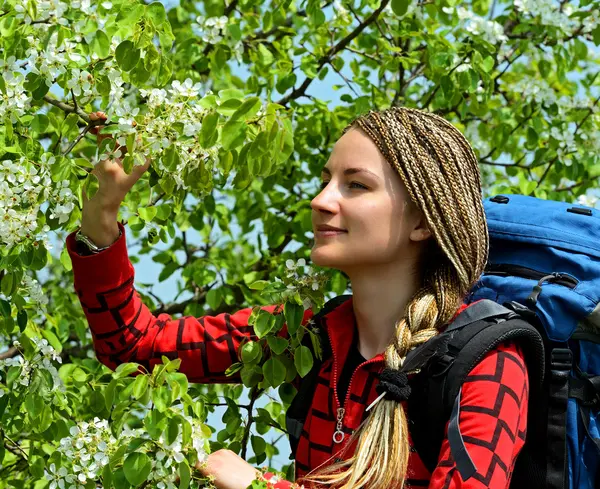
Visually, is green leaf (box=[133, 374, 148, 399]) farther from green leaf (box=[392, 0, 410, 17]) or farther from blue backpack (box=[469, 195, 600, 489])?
green leaf (box=[392, 0, 410, 17])

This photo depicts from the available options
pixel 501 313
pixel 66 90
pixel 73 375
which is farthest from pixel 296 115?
pixel 501 313

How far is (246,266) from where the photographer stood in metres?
4.52

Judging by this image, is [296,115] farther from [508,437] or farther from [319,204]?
[508,437]

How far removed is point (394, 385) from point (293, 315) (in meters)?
0.35

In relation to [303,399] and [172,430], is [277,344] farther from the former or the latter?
[172,430]

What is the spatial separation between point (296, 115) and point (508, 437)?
2213mm

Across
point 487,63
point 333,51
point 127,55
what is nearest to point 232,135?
point 127,55

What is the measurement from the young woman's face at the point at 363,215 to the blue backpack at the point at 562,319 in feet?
0.91

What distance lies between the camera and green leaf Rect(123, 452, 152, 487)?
2.18 meters

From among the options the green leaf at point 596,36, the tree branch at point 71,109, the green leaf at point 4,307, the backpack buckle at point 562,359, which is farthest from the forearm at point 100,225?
the green leaf at point 596,36

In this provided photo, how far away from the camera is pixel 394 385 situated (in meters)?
2.42

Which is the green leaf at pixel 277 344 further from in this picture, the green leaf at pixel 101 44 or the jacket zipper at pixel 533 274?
the green leaf at pixel 101 44

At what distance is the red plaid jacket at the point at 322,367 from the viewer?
230 centimetres

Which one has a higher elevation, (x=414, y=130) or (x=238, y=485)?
(x=414, y=130)
